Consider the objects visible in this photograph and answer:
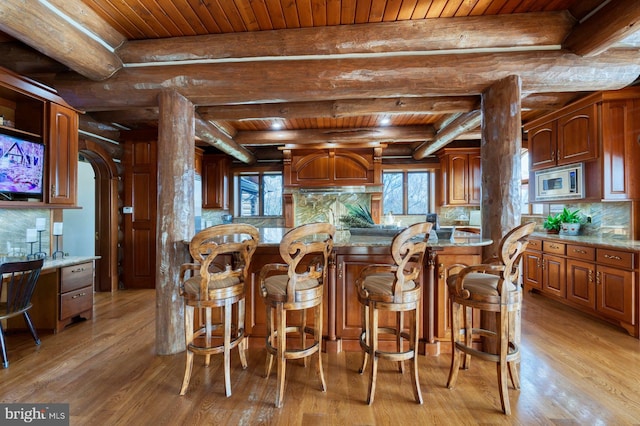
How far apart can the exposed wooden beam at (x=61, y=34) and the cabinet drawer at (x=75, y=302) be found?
2296 millimetres

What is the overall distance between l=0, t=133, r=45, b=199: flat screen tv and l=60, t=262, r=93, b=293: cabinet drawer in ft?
2.83

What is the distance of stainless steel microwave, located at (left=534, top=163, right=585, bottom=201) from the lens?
3646mm

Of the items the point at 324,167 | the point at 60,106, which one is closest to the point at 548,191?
the point at 324,167

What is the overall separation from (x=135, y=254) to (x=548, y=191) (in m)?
6.45

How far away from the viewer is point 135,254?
4.68 m

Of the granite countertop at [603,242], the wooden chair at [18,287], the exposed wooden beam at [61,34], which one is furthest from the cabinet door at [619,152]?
the wooden chair at [18,287]

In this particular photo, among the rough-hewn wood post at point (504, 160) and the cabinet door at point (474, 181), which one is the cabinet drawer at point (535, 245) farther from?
the rough-hewn wood post at point (504, 160)

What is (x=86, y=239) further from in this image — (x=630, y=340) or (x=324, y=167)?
(x=630, y=340)

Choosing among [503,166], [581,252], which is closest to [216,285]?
[503,166]

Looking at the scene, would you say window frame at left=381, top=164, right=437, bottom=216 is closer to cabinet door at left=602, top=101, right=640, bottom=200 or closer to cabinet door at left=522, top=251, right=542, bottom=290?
cabinet door at left=522, top=251, right=542, bottom=290

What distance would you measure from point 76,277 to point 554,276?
5.87 m

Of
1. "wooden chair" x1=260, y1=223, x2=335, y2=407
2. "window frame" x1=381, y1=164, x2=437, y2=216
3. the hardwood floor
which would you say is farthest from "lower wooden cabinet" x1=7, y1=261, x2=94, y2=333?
"window frame" x1=381, y1=164, x2=437, y2=216

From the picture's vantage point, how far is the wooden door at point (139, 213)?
4.66 meters

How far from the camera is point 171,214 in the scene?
8.37 feet
